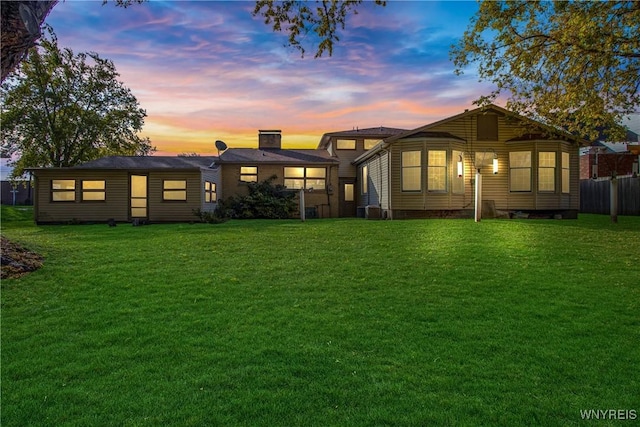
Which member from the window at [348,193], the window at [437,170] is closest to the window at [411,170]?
the window at [437,170]

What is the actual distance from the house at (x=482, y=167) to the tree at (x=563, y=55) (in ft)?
10.4

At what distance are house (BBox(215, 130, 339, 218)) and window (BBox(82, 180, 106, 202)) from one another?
6019 mm

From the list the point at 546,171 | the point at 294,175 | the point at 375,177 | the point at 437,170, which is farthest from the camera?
the point at 294,175

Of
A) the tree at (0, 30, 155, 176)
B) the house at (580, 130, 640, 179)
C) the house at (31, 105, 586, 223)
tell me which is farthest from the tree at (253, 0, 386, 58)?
the house at (580, 130, 640, 179)

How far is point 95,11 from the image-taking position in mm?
9828

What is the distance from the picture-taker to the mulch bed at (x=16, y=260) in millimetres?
6484

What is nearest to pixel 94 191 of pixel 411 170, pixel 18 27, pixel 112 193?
pixel 112 193

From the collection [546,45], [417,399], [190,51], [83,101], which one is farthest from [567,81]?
→ [83,101]

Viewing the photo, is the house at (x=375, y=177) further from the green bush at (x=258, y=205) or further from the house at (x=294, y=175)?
the green bush at (x=258, y=205)

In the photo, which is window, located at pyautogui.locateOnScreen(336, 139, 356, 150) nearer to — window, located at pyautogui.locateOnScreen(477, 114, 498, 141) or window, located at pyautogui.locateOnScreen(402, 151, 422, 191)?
window, located at pyautogui.locateOnScreen(402, 151, 422, 191)

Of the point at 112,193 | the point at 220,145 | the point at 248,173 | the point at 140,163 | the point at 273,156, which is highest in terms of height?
the point at 220,145

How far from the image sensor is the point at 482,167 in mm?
17094

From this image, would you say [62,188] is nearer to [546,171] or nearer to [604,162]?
[546,171]

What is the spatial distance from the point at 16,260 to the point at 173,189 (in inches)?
499
